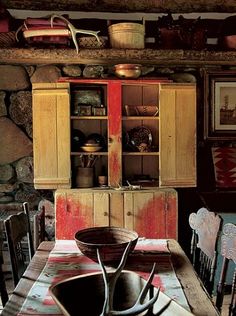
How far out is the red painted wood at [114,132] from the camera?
4.18 m

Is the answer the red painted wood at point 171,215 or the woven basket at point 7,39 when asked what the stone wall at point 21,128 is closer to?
the woven basket at point 7,39

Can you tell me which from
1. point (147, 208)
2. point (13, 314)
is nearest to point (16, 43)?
point (147, 208)

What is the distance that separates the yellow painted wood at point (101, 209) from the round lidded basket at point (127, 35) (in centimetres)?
127

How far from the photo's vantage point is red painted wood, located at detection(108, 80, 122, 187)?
418cm

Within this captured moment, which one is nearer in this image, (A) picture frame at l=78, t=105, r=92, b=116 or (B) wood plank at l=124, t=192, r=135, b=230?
(B) wood plank at l=124, t=192, r=135, b=230

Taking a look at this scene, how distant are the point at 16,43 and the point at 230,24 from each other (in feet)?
6.26

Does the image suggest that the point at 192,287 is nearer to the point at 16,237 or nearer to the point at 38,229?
the point at 16,237

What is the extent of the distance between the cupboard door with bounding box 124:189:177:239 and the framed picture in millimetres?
821

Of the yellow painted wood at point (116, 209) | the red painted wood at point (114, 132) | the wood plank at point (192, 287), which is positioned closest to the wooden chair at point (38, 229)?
the wood plank at point (192, 287)

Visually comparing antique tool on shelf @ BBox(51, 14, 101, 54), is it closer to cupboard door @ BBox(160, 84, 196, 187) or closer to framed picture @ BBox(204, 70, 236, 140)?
cupboard door @ BBox(160, 84, 196, 187)

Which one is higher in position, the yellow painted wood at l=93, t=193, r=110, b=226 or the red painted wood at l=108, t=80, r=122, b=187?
the red painted wood at l=108, t=80, r=122, b=187

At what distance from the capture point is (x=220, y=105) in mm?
4508

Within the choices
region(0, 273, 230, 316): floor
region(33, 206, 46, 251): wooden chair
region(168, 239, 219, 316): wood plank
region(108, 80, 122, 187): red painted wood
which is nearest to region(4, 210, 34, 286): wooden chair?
region(33, 206, 46, 251): wooden chair

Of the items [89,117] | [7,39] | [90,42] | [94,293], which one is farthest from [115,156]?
[94,293]
